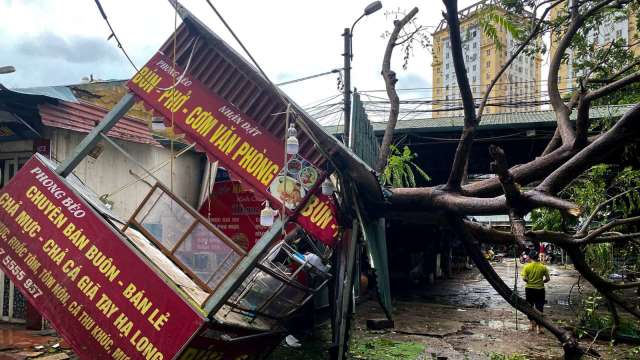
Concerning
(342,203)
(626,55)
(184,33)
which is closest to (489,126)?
(626,55)

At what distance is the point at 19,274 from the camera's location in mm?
5102

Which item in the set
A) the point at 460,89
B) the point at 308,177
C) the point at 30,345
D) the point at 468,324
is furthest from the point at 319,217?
the point at 468,324

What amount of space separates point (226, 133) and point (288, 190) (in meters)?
1.05

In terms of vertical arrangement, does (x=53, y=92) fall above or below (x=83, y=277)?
above

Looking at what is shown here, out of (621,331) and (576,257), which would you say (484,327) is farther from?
(576,257)

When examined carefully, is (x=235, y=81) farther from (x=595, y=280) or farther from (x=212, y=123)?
(x=595, y=280)

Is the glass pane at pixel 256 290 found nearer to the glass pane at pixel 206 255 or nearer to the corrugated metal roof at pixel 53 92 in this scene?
the glass pane at pixel 206 255

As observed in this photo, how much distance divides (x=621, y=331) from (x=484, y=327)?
2.74 meters

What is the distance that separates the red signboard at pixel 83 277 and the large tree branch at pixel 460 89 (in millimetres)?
2921

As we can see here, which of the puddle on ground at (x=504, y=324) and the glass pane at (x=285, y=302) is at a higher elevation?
the glass pane at (x=285, y=302)

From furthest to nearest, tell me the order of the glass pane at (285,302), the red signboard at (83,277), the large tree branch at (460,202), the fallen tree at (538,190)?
the glass pane at (285,302) → the red signboard at (83,277) → the fallen tree at (538,190) → the large tree branch at (460,202)

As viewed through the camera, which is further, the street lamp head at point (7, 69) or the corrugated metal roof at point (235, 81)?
the street lamp head at point (7, 69)

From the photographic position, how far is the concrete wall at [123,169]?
9.19 m

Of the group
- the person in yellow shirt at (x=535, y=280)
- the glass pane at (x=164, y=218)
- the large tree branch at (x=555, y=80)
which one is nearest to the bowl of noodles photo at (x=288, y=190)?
the glass pane at (x=164, y=218)
